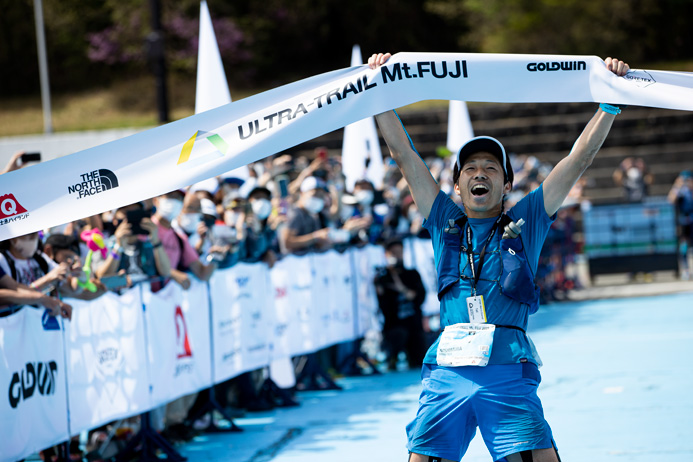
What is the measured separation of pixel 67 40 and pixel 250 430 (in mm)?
41340

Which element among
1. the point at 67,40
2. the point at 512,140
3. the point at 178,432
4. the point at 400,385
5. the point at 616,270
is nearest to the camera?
the point at 178,432

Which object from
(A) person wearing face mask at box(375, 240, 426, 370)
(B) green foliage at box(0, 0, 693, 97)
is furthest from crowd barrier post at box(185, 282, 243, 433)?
(B) green foliage at box(0, 0, 693, 97)

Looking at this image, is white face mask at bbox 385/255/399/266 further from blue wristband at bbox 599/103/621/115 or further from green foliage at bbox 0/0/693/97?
green foliage at bbox 0/0/693/97

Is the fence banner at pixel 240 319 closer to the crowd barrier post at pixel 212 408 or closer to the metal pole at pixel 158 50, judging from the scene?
the crowd barrier post at pixel 212 408

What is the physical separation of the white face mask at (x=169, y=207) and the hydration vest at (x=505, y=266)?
451 cm

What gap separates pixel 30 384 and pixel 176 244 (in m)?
2.51

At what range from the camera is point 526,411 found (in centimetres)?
458

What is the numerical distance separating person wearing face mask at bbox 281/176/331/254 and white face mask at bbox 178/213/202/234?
2.10 m

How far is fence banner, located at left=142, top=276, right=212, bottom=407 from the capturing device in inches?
335

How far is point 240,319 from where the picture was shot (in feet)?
33.4

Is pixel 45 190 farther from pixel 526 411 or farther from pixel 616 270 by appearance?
pixel 616 270

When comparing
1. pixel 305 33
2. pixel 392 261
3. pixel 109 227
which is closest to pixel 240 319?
pixel 109 227

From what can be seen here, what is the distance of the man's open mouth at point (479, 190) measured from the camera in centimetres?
483

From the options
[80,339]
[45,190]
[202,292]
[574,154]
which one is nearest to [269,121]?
[45,190]
